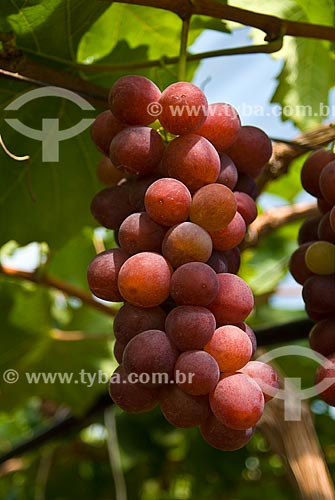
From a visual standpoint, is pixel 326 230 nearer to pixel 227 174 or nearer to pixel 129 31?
pixel 227 174

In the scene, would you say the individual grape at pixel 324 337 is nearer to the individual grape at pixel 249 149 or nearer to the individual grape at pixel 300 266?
the individual grape at pixel 300 266

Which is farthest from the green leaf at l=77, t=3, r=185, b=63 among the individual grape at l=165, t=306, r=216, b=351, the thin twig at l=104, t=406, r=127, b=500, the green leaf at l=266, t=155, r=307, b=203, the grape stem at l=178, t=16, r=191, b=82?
the thin twig at l=104, t=406, r=127, b=500

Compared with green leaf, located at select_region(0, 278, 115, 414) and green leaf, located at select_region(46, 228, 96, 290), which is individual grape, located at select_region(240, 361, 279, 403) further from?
green leaf, located at select_region(46, 228, 96, 290)

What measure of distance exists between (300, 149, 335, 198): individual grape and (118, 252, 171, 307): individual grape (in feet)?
0.79

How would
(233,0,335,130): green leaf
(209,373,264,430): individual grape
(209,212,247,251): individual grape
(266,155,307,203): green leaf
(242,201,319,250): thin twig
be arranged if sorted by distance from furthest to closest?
(266,155,307,203): green leaf < (242,201,319,250): thin twig < (233,0,335,130): green leaf < (209,212,247,251): individual grape < (209,373,264,430): individual grape

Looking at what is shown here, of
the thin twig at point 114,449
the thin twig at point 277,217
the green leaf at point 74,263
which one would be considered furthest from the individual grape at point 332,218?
the thin twig at point 114,449

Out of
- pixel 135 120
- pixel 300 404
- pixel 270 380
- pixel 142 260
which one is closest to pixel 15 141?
pixel 135 120

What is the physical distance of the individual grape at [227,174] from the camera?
73cm

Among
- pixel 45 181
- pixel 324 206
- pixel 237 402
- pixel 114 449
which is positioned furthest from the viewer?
pixel 114 449

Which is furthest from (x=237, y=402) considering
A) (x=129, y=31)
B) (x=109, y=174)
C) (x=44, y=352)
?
(x=44, y=352)

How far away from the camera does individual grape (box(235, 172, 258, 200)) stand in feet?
2.58

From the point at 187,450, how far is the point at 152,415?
0.14 m

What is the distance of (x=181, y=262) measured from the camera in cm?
66

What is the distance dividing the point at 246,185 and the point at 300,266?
4.1 inches
